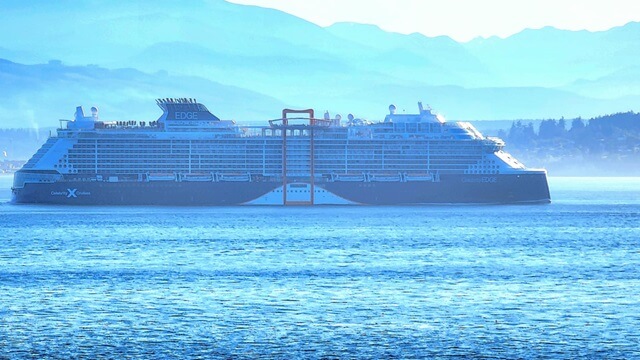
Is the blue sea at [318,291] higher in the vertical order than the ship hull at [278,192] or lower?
lower

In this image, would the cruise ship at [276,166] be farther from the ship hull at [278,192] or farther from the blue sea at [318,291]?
the blue sea at [318,291]

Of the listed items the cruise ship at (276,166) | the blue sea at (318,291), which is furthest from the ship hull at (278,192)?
the blue sea at (318,291)

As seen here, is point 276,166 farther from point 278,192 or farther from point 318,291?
point 318,291

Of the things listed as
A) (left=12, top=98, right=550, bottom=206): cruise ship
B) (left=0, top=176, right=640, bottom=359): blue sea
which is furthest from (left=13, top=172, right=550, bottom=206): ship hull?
(left=0, top=176, right=640, bottom=359): blue sea

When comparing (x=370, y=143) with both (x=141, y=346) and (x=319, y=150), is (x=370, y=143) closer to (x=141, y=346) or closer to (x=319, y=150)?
(x=319, y=150)

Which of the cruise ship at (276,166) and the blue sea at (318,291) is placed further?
the cruise ship at (276,166)

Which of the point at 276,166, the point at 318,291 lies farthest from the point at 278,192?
the point at 318,291

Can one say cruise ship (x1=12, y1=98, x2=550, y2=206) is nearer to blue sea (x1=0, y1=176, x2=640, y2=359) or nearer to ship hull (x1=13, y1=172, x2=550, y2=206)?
ship hull (x1=13, y1=172, x2=550, y2=206)

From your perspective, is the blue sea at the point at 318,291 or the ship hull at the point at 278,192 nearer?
the blue sea at the point at 318,291
